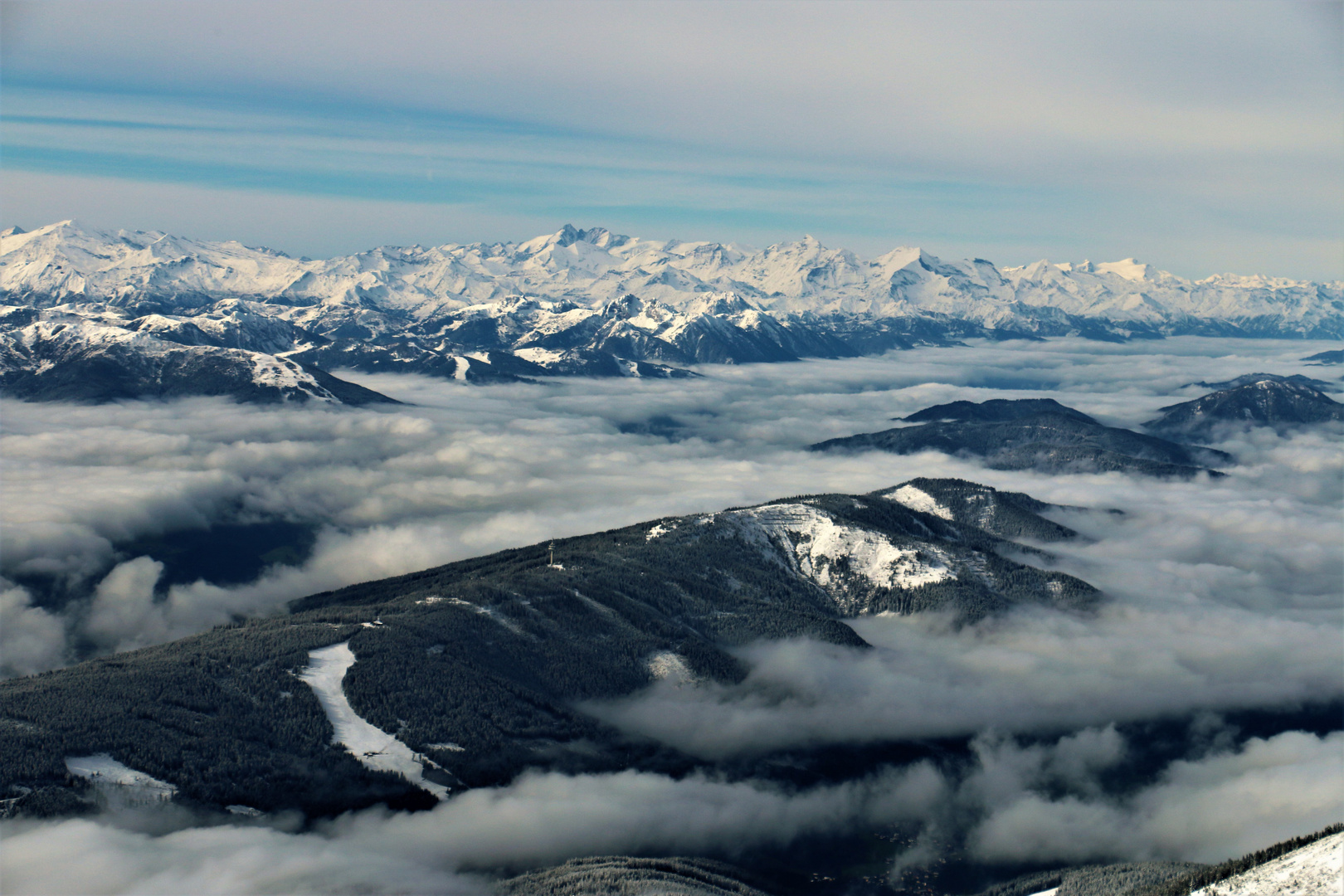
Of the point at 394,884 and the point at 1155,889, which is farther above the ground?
the point at 1155,889

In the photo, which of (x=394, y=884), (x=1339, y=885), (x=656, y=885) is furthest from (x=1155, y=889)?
(x=394, y=884)

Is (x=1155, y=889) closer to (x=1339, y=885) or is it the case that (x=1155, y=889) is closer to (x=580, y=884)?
(x=1339, y=885)

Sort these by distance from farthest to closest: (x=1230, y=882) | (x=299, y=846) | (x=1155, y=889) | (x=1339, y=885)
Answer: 1. (x=299, y=846)
2. (x=1155, y=889)
3. (x=1230, y=882)
4. (x=1339, y=885)

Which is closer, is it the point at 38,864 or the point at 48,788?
the point at 38,864

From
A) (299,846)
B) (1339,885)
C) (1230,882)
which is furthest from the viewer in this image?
(299,846)

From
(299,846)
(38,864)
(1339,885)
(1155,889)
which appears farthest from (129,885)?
(1339,885)

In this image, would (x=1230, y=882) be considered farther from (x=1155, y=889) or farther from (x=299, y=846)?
(x=299, y=846)

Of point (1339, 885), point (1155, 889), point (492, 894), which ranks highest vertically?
point (1339, 885)
